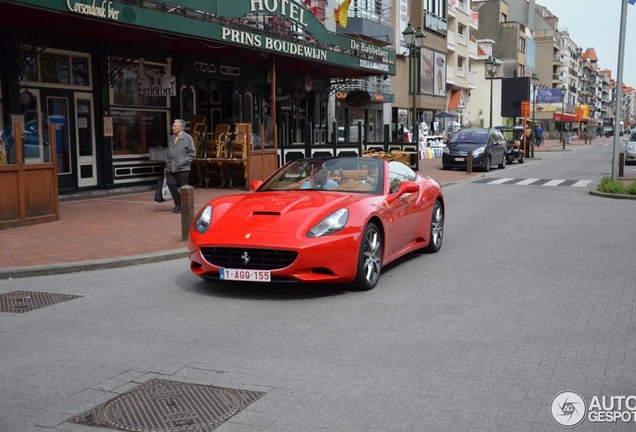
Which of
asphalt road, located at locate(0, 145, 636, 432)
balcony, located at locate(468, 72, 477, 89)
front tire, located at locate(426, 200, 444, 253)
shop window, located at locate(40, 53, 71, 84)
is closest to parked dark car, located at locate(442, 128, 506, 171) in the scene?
shop window, located at locate(40, 53, 71, 84)

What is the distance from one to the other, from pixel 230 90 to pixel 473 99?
163 feet

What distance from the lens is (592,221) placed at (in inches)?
519

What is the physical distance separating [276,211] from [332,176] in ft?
4.52

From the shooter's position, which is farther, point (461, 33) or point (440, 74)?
point (461, 33)

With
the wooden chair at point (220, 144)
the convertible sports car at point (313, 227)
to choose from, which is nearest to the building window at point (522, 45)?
the wooden chair at point (220, 144)

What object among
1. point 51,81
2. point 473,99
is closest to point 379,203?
point 51,81

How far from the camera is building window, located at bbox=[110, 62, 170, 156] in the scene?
1842 centimetres

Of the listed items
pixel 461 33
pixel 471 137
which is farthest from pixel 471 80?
pixel 471 137

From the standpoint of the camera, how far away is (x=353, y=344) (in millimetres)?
5500

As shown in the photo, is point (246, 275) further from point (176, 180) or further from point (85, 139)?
point (85, 139)

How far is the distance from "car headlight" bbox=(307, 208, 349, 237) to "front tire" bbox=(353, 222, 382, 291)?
0.94 feet

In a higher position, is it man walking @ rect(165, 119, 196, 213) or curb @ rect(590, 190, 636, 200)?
man walking @ rect(165, 119, 196, 213)

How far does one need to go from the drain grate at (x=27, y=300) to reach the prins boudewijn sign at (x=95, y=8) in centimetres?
667

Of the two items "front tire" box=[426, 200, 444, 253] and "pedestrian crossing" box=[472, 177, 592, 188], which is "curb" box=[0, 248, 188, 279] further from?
"pedestrian crossing" box=[472, 177, 592, 188]
